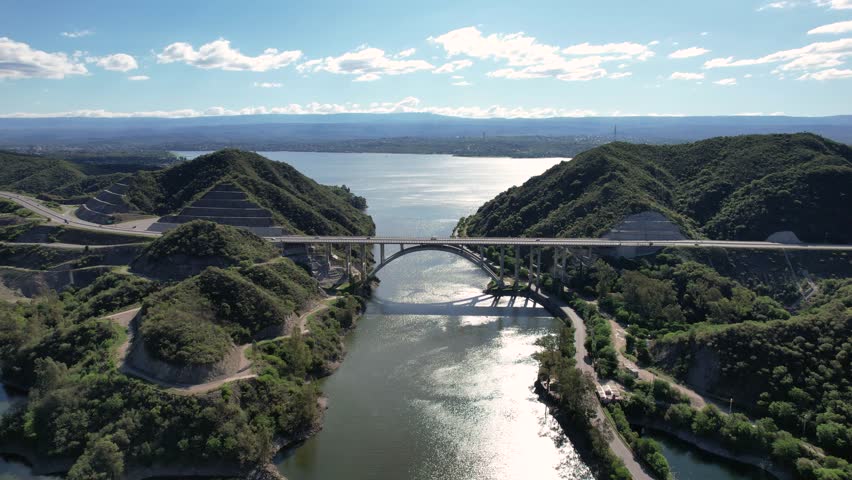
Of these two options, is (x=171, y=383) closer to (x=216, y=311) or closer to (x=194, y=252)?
(x=216, y=311)

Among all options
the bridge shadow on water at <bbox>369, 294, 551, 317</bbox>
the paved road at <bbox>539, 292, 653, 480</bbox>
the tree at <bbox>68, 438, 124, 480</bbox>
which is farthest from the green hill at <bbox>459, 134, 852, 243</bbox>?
the tree at <bbox>68, 438, 124, 480</bbox>

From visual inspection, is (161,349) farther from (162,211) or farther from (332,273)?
(162,211)

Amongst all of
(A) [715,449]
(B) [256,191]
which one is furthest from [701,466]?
(B) [256,191]

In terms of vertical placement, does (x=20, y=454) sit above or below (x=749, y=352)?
below

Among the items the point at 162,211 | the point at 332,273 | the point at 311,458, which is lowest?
the point at 311,458

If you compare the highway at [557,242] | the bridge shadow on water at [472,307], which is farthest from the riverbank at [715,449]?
the highway at [557,242]

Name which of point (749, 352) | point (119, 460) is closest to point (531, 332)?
point (749, 352)
